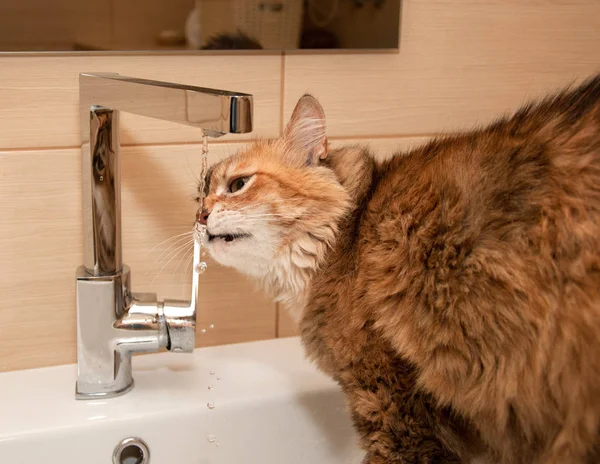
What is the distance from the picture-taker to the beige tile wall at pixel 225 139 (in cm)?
122

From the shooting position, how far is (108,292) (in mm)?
1188

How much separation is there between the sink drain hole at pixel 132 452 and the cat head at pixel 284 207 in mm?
356

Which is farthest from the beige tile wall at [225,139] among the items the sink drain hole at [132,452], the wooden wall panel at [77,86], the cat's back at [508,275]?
the cat's back at [508,275]

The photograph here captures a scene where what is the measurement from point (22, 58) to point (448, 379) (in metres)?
0.87

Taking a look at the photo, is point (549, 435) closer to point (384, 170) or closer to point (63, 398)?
point (384, 170)

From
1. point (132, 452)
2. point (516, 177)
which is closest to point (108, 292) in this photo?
point (132, 452)

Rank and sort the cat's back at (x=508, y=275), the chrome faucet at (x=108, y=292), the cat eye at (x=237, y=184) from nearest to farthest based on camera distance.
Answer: the cat's back at (x=508, y=275), the chrome faucet at (x=108, y=292), the cat eye at (x=237, y=184)

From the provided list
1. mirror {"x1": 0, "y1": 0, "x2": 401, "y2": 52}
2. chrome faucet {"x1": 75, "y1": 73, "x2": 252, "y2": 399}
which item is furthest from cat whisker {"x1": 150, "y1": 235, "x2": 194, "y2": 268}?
mirror {"x1": 0, "y1": 0, "x2": 401, "y2": 52}

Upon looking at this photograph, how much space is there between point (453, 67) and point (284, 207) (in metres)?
0.54

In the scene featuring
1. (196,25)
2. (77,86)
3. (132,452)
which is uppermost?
(196,25)

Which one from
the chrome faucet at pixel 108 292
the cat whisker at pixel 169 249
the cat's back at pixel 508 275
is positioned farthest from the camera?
the cat whisker at pixel 169 249

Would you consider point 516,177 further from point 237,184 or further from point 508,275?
point 237,184

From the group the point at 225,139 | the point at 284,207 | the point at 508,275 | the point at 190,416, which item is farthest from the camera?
the point at 225,139

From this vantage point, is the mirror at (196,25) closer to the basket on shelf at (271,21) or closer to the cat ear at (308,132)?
the basket on shelf at (271,21)
